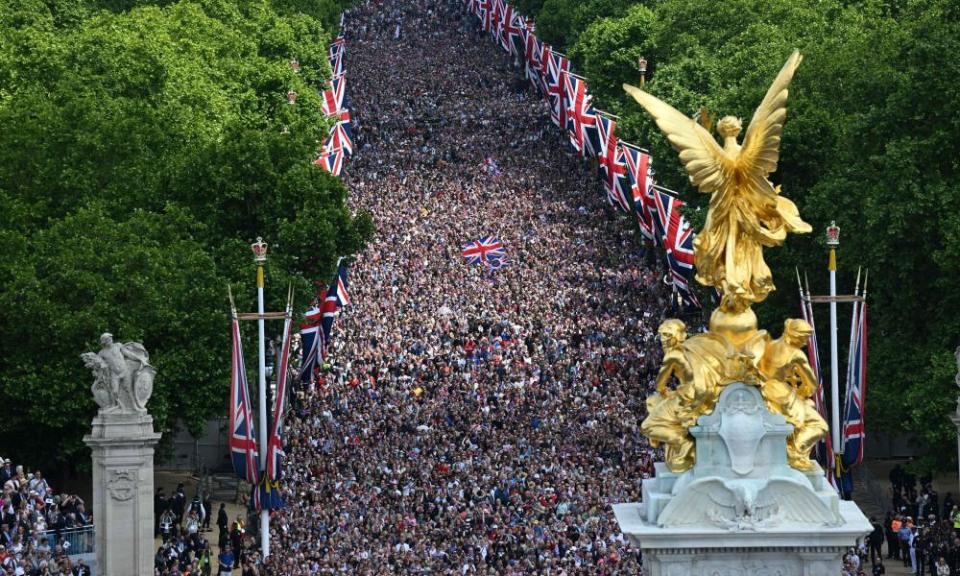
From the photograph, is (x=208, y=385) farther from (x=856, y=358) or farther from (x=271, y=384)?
(x=856, y=358)

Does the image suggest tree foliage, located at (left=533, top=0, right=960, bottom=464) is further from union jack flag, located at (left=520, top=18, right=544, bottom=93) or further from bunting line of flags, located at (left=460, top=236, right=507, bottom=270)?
union jack flag, located at (left=520, top=18, right=544, bottom=93)

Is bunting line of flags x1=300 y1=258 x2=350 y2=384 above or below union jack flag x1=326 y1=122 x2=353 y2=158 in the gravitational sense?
below

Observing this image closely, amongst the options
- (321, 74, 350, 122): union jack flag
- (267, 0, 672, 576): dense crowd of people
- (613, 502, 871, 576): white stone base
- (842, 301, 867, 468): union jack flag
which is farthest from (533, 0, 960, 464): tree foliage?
(321, 74, 350, 122): union jack flag

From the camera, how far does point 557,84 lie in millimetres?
137625

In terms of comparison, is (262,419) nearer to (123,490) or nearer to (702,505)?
(123,490)

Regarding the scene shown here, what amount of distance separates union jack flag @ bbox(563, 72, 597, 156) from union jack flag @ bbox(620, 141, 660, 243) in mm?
16232

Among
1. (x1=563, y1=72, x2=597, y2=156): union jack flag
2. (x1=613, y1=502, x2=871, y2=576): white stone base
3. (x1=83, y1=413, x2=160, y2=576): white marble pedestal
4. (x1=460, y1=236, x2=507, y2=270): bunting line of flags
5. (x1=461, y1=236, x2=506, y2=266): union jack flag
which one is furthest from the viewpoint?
(x1=563, y1=72, x2=597, y2=156): union jack flag

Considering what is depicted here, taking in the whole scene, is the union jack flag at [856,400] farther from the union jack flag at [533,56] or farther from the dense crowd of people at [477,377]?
the union jack flag at [533,56]

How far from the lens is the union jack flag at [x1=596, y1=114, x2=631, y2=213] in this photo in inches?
4311

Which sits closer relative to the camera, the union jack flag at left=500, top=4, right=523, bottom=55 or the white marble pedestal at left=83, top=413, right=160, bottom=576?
the white marble pedestal at left=83, top=413, right=160, bottom=576

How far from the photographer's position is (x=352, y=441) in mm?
88062

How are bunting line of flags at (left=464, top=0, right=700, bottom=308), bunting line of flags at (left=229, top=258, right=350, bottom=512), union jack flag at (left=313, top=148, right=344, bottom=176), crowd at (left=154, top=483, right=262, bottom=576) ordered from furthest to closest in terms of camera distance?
union jack flag at (left=313, top=148, right=344, bottom=176) → bunting line of flags at (left=464, top=0, right=700, bottom=308) → bunting line of flags at (left=229, top=258, right=350, bottom=512) → crowd at (left=154, top=483, right=262, bottom=576)

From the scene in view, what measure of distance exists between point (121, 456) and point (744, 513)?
23588mm

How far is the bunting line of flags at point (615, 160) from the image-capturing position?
9506cm
